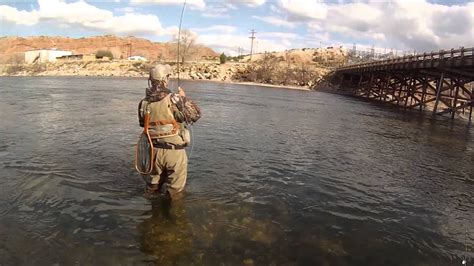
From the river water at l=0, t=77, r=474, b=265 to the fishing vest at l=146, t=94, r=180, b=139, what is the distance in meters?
1.49

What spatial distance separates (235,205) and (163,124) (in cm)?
232

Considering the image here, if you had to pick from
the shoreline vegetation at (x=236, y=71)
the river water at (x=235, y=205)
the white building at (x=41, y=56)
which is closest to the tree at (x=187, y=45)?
the shoreline vegetation at (x=236, y=71)

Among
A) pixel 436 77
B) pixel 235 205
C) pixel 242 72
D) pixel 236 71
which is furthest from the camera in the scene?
pixel 236 71

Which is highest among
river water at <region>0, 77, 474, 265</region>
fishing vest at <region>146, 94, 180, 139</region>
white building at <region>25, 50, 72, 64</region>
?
white building at <region>25, 50, 72, 64</region>

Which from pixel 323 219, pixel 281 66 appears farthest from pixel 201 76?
pixel 323 219

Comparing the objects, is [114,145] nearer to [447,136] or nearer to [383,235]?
[383,235]

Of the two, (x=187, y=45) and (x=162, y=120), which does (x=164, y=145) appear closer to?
(x=162, y=120)

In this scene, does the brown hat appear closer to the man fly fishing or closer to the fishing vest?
the man fly fishing

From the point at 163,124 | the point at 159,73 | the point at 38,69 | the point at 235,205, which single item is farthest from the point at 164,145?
the point at 38,69

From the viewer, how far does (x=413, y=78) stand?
41719 mm

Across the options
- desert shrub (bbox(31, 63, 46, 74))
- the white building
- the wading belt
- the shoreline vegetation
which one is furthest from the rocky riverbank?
the wading belt

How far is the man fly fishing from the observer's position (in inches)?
280

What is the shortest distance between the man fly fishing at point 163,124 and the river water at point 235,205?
912 mm

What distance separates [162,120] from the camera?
7141mm
